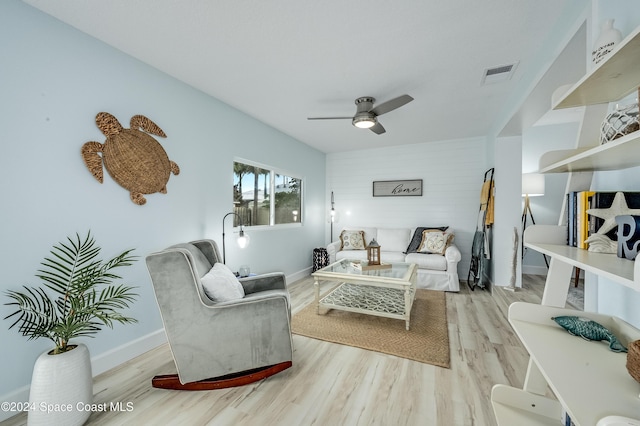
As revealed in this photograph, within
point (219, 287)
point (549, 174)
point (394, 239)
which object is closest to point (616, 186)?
point (219, 287)

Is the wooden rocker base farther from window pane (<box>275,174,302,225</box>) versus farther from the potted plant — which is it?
window pane (<box>275,174,302,225</box>)

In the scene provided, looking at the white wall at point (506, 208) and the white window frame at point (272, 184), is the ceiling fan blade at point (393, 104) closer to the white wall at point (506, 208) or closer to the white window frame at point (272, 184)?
the white window frame at point (272, 184)

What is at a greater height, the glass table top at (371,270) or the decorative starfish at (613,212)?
the decorative starfish at (613,212)

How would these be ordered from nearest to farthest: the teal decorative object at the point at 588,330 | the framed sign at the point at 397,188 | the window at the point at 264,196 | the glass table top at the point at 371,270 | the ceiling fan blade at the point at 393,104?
the teal decorative object at the point at 588,330, the ceiling fan blade at the point at 393,104, the glass table top at the point at 371,270, the window at the point at 264,196, the framed sign at the point at 397,188

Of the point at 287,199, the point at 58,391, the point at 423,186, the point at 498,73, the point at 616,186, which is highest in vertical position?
the point at 498,73

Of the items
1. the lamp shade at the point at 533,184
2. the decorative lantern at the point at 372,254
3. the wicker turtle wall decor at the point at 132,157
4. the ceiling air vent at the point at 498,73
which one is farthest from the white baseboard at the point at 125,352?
the lamp shade at the point at 533,184

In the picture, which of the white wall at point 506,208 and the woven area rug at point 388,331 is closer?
the woven area rug at point 388,331

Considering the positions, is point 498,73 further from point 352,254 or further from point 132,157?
point 132,157

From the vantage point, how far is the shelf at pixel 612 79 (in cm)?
67

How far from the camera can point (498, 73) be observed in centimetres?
246

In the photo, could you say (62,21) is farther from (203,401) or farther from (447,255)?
(447,255)

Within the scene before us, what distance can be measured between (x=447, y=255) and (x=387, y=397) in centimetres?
277

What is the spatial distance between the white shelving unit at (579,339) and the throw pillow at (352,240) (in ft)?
11.8

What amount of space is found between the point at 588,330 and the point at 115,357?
293 cm
